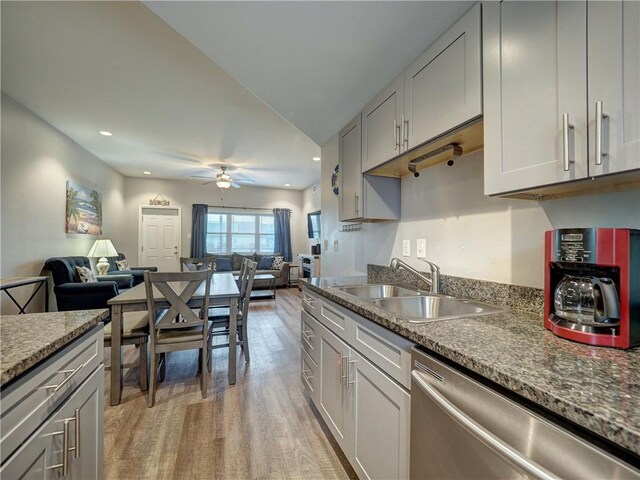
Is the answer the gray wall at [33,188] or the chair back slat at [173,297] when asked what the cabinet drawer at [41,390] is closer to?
the chair back slat at [173,297]

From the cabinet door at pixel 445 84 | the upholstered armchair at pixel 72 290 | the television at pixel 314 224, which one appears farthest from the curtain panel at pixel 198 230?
the cabinet door at pixel 445 84

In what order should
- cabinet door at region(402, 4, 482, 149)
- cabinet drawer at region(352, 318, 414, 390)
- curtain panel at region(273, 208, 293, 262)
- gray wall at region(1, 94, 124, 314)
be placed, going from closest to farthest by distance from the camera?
cabinet drawer at region(352, 318, 414, 390)
cabinet door at region(402, 4, 482, 149)
gray wall at region(1, 94, 124, 314)
curtain panel at region(273, 208, 293, 262)

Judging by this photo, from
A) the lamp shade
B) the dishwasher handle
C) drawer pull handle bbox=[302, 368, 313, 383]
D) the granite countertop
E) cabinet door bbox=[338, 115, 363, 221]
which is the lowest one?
drawer pull handle bbox=[302, 368, 313, 383]

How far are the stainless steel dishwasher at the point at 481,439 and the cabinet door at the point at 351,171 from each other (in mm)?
1359

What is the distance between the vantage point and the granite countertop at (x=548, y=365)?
0.48 metres

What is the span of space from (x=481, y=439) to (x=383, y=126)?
5.23 feet

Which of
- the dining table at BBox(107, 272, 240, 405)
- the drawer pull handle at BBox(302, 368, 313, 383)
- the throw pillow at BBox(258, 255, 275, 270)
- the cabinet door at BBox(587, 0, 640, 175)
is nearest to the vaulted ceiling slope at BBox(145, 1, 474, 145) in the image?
the cabinet door at BBox(587, 0, 640, 175)

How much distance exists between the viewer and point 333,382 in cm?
158

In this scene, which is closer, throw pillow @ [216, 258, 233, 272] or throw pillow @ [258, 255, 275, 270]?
throw pillow @ [216, 258, 233, 272]

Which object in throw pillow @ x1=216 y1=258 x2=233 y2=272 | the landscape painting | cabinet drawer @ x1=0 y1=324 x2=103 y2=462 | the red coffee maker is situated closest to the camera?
cabinet drawer @ x1=0 y1=324 x2=103 y2=462

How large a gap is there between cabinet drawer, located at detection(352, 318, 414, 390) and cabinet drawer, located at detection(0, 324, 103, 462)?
1057mm

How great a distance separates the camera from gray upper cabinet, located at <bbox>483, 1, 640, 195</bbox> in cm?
72

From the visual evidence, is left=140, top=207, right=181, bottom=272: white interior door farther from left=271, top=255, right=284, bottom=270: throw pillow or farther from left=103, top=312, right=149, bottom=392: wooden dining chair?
left=103, top=312, right=149, bottom=392: wooden dining chair

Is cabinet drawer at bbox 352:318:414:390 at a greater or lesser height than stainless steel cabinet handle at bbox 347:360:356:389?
greater
